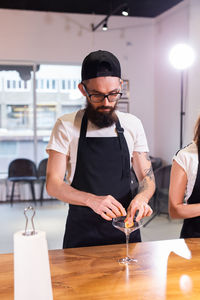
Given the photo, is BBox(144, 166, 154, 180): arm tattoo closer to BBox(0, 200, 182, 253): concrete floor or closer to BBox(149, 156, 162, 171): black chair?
BBox(0, 200, 182, 253): concrete floor

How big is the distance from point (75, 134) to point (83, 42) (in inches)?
207

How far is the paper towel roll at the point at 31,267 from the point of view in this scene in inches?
39.6

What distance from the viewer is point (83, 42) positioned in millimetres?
6863

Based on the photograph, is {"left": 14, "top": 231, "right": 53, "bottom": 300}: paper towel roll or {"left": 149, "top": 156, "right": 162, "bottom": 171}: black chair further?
{"left": 149, "top": 156, "right": 162, "bottom": 171}: black chair

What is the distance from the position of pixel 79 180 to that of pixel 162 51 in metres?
5.39

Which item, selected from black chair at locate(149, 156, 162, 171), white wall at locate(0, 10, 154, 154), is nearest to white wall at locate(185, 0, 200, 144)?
black chair at locate(149, 156, 162, 171)

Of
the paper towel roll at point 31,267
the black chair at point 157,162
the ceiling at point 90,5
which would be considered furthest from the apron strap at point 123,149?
the ceiling at point 90,5

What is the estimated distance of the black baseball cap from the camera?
1.79m

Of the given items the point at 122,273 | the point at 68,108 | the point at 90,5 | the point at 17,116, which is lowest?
the point at 122,273

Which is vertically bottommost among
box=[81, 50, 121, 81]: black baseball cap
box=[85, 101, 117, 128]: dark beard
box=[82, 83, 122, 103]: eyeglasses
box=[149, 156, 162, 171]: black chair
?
box=[149, 156, 162, 171]: black chair

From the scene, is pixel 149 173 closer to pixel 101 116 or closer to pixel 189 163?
pixel 189 163

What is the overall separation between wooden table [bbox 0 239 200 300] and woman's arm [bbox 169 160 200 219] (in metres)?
0.25

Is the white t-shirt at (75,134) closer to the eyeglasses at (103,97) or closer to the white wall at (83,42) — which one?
the eyeglasses at (103,97)

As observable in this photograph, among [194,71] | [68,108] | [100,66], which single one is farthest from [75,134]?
[68,108]
